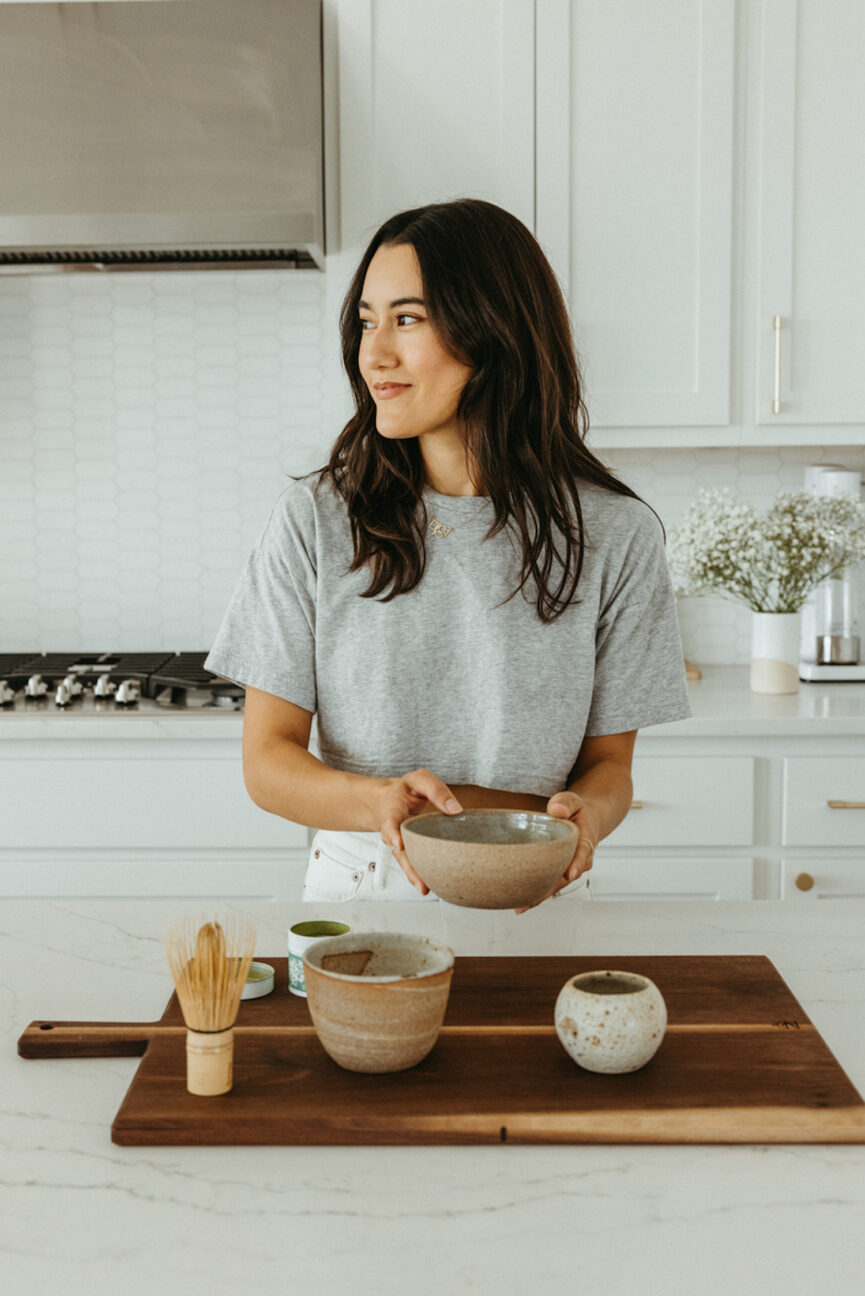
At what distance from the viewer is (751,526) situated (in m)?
2.59

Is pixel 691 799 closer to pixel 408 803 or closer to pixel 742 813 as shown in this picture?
pixel 742 813

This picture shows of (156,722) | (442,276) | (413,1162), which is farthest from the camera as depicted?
(156,722)

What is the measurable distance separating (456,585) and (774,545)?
1.38 metres

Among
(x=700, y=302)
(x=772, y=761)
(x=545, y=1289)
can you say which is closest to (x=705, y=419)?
(x=700, y=302)

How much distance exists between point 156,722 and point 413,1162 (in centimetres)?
166

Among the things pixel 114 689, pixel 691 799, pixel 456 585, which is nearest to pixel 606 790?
pixel 456 585

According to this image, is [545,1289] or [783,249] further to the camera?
[783,249]

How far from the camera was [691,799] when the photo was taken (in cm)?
239

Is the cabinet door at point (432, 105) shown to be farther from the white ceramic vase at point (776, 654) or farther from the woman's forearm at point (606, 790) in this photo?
the woman's forearm at point (606, 790)

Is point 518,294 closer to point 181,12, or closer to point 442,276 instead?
point 442,276

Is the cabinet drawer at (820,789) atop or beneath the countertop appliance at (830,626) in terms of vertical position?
beneath

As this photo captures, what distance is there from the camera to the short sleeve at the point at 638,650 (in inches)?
57.2

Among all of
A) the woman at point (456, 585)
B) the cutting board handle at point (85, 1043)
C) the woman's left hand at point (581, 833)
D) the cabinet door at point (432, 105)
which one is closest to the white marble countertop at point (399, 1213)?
the cutting board handle at point (85, 1043)

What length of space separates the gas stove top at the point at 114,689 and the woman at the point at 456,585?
1.02 meters
